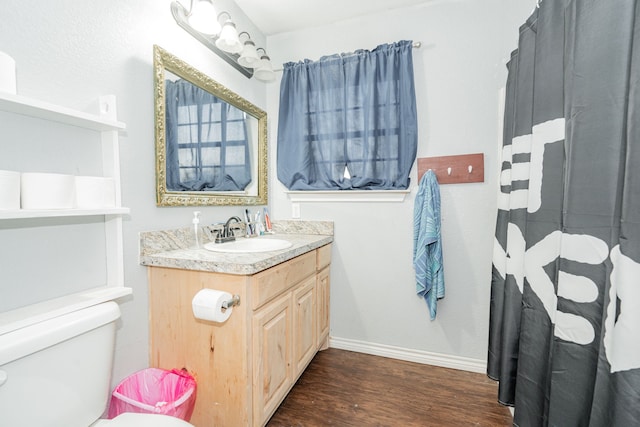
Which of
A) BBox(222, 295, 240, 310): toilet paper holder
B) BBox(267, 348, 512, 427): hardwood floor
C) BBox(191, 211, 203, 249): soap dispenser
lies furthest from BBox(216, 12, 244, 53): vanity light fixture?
BBox(267, 348, 512, 427): hardwood floor

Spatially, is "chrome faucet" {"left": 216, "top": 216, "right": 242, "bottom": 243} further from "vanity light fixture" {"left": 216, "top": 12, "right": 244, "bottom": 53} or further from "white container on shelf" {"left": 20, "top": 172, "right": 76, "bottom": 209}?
"vanity light fixture" {"left": 216, "top": 12, "right": 244, "bottom": 53}

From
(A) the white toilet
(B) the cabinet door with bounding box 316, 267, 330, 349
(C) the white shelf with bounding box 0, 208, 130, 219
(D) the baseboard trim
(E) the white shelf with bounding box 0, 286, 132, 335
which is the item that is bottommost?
(D) the baseboard trim

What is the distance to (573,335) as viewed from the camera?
2.67 ft

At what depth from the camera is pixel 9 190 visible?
75 cm

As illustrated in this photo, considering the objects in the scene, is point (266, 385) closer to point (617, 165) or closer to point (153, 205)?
point (153, 205)

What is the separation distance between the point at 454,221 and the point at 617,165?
1212 millimetres

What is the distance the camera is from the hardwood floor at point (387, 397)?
4.80 feet

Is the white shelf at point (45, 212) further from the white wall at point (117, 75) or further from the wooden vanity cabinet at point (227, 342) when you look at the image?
the wooden vanity cabinet at point (227, 342)

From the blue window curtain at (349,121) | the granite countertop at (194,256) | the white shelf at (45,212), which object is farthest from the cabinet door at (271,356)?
the blue window curtain at (349,121)

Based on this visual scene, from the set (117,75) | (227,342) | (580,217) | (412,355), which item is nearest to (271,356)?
(227,342)

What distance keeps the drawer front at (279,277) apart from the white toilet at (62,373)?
1.58 ft

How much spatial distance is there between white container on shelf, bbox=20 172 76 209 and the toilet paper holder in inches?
23.7

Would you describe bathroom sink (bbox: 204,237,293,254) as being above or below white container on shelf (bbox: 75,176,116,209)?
below

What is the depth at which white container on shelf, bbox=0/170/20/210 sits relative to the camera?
73 cm
